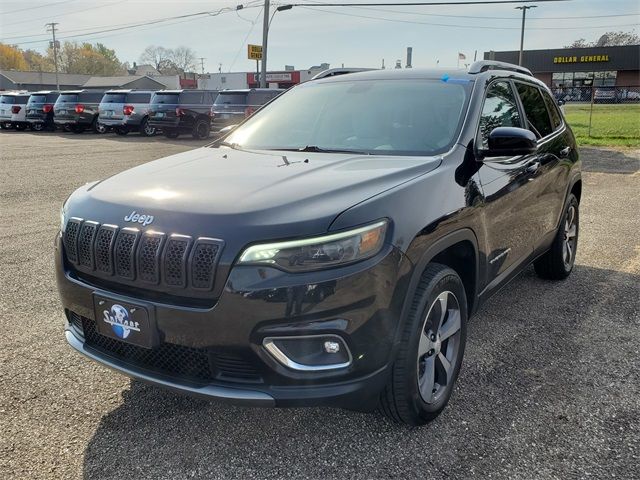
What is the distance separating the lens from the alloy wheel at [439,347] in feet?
9.29

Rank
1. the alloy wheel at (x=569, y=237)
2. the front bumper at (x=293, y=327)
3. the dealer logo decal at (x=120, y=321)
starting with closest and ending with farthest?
the front bumper at (x=293, y=327) → the dealer logo decal at (x=120, y=321) → the alloy wheel at (x=569, y=237)

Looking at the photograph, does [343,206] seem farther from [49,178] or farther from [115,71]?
[115,71]

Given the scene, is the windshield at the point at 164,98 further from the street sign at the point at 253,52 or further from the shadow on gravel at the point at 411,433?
the shadow on gravel at the point at 411,433

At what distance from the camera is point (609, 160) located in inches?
563

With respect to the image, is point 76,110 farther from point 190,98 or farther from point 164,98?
point 190,98

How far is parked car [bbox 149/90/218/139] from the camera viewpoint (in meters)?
21.6

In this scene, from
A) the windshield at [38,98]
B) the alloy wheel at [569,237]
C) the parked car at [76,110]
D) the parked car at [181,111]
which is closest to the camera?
the alloy wheel at [569,237]

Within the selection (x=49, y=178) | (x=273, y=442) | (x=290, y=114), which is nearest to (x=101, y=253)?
(x=273, y=442)

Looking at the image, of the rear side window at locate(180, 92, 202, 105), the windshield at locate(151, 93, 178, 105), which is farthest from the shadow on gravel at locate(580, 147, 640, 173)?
the windshield at locate(151, 93, 178, 105)

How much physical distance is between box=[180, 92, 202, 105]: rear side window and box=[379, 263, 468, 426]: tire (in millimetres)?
20350

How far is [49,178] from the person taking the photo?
1165cm

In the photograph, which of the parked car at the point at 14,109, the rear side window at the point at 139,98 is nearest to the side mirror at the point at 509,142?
the rear side window at the point at 139,98

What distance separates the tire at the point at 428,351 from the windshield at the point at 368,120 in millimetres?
856

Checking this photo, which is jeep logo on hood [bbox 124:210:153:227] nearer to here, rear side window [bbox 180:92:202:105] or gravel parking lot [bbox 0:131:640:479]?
gravel parking lot [bbox 0:131:640:479]
